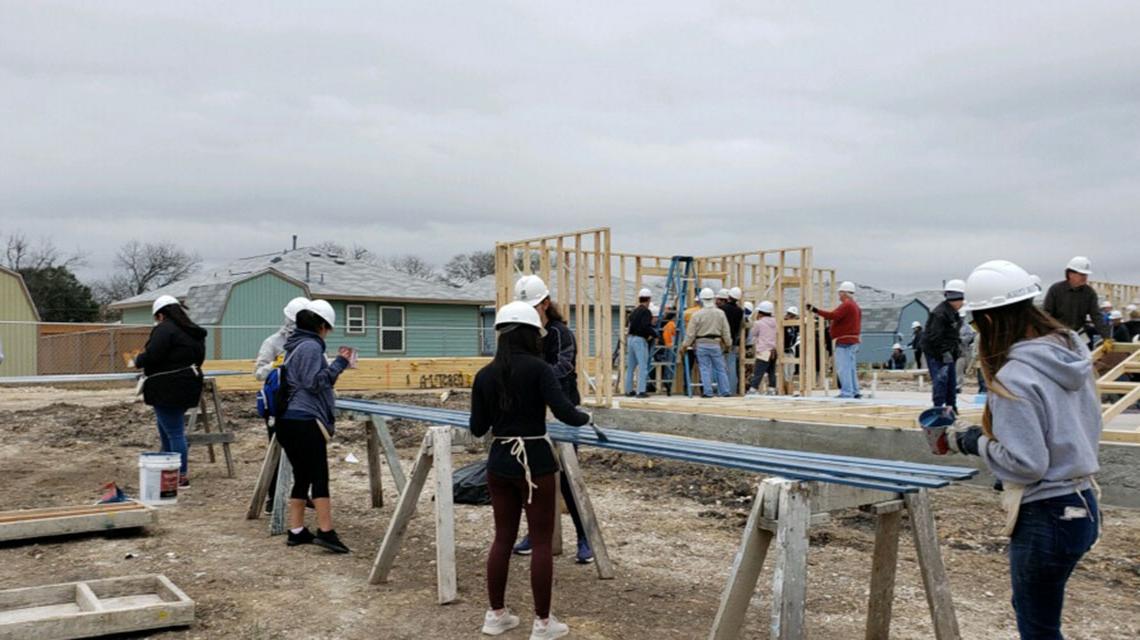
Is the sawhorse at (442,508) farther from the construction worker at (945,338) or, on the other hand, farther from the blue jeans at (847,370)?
the blue jeans at (847,370)

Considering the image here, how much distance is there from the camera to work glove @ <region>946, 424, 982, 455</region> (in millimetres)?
3229

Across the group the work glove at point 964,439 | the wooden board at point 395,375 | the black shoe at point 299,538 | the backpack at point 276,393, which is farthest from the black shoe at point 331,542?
the wooden board at point 395,375

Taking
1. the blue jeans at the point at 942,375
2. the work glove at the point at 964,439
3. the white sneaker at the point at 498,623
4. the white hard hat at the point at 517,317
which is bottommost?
the white sneaker at the point at 498,623

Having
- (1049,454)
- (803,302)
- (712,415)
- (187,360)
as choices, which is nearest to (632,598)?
(1049,454)

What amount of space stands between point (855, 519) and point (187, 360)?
246 inches

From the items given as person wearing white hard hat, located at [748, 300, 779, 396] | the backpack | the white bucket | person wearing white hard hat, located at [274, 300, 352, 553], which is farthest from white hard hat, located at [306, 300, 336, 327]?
person wearing white hard hat, located at [748, 300, 779, 396]

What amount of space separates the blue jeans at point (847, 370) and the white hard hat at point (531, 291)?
370 inches

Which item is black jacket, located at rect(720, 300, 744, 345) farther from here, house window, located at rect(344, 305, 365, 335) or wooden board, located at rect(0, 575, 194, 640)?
house window, located at rect(344, 305, 365, 335)

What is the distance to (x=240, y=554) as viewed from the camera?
6.68 metres

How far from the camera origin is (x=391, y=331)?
105 feet

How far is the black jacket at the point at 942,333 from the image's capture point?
34.1 ft

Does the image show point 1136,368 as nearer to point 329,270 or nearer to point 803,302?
point 803,302

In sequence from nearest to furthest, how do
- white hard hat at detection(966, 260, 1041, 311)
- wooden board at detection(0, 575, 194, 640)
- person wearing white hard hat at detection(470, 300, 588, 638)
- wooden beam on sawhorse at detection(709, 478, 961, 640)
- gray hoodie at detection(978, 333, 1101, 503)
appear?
gray hoodie at detection(978, 333, 1101, 503)
white hard hat at detection(966, 260, 1041, 311)
wooden beam on sawhorse at detection(709, 478, 961, 640)
wooden board at detection(0, 575, 194, 640)
person wearing white hard hat at detection(470, 300, 588, 638)

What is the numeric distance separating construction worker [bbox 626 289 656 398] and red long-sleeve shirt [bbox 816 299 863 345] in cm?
269
